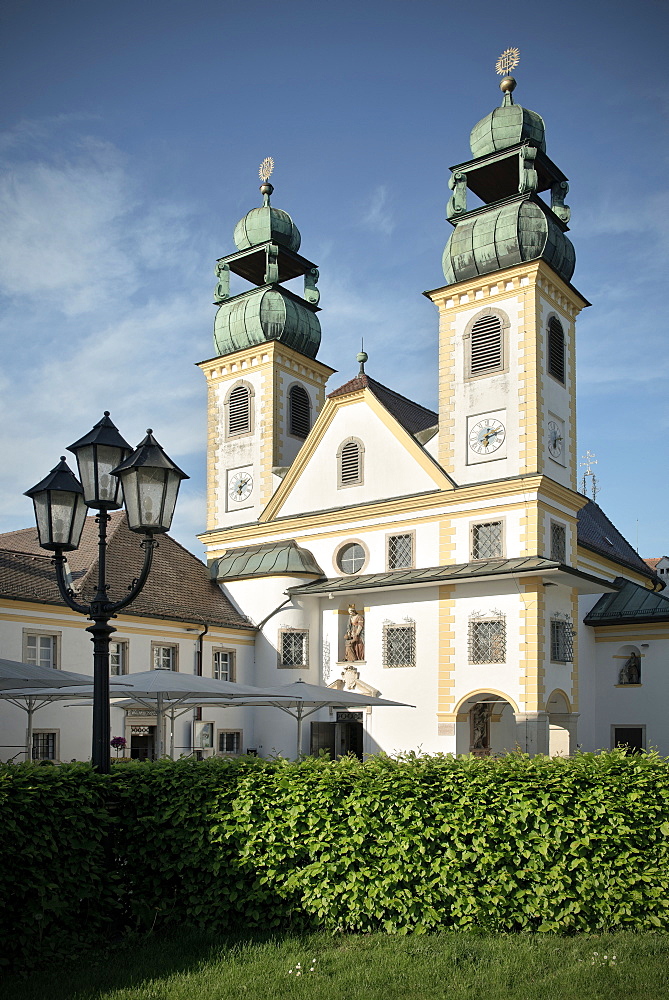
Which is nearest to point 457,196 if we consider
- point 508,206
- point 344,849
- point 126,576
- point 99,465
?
point 508,206

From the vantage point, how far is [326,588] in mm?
28500

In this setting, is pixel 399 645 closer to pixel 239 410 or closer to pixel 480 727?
pixel 480 727

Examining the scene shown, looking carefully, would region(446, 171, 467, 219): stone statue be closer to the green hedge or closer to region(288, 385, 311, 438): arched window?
region(288, 385, 311, 438): arched window

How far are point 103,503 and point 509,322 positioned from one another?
19.5 m

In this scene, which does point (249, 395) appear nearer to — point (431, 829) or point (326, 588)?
point (326, 588)

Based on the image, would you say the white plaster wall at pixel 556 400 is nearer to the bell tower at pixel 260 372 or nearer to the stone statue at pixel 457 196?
the stone statue at pixel 457 196

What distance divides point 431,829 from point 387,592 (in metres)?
18.9

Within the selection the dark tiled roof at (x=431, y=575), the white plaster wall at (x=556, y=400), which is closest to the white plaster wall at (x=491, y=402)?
the white plaster wall at (x=556, y=400)

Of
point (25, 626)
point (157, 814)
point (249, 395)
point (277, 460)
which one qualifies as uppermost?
point (249, 395)

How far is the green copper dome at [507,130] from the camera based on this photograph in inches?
1144

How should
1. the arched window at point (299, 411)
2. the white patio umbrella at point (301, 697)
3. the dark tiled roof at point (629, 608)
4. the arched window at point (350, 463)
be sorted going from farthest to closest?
the arched window at point (299, 411)
the arched window at point (350, 463)
the dark tiled roof at point (629, 608)
the white patio umbrella at point (301, 697)

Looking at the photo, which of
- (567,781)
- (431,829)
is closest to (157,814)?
(431,829)

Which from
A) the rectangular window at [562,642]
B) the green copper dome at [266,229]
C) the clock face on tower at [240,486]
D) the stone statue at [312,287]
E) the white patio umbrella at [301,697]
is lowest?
the white patio umbrella at [301,697]

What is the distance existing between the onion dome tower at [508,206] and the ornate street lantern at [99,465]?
Answer: 64.5 ft
